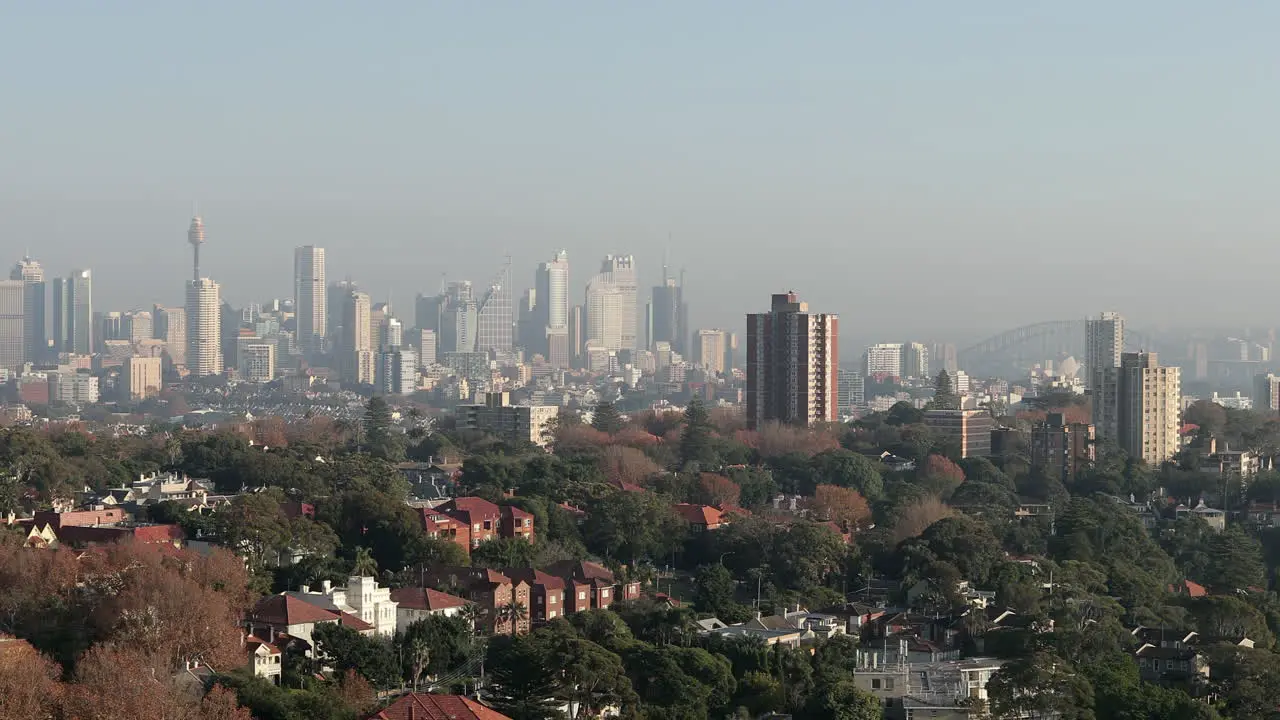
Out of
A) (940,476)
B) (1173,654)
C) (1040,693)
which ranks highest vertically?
(940,476)

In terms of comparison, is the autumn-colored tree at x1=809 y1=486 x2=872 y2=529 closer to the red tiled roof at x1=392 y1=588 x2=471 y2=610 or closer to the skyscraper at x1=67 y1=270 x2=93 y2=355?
the red tiled roof at x1=392 y1=588 x2=471 y2=610

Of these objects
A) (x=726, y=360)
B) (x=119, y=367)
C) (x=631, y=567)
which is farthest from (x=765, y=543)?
(x=726, y=360)

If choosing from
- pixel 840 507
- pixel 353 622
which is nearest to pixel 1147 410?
pixel 840 507

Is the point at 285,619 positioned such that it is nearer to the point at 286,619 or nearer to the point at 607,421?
the point at 286,619

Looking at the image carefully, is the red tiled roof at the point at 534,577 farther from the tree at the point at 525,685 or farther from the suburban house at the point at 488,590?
the tree at the point at 525,685

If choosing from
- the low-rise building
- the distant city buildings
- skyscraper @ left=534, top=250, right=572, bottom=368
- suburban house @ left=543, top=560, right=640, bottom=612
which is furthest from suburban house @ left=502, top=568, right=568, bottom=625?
skyscraper @ left=534, top=250, right=572, bottom=368

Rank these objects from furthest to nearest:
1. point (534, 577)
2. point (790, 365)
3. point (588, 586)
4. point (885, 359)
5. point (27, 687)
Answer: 1. point (885, 359)
2. point (790, 365)
3. point (588, 586)
4. point (534, 577)
5. point (27, 687)

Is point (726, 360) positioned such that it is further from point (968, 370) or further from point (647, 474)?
point (647, 474)
